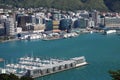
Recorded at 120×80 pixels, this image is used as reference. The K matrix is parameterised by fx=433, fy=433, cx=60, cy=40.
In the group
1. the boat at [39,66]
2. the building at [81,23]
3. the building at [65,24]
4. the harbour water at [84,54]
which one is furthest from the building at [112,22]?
the boat at [39,66]

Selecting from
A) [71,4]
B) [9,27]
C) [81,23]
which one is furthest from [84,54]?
[71,4]

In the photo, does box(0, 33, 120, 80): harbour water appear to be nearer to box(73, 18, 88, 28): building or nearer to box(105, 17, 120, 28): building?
box(73, 18, 88, 28): building

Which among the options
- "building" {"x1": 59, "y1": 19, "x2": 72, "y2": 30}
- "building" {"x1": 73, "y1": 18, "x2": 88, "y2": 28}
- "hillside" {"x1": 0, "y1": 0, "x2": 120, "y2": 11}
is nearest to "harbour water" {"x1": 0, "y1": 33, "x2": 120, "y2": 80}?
"building" {"x1": 59, "y1": 19, "x2": 72, "y2": 30}

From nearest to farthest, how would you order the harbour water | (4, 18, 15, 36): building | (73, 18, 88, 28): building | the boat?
1. the harbour water
2. the boat
3. (4, 18, 15, 36): building
4. (73, 18, 88, 28): building

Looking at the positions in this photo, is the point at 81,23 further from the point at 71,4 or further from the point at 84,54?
the point at 84,54

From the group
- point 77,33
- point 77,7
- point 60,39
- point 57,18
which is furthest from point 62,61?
point 77,7

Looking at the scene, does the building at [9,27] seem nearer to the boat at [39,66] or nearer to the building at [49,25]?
the building at [49,25]
